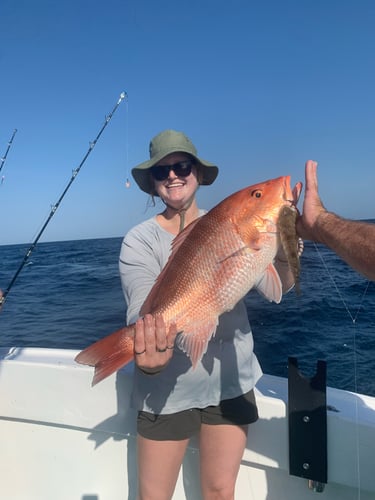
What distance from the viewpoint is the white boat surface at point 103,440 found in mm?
2324

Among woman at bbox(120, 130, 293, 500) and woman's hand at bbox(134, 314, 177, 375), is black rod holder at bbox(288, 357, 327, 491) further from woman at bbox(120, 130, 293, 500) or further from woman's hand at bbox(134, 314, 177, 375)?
woman's hand at bbox(134, 314, 177, 375)

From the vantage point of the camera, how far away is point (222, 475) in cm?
218

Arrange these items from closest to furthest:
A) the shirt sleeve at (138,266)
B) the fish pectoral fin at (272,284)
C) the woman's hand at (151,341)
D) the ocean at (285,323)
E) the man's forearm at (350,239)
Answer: the man's forearm at (350,239), the woman's hand at (151,341), the fish pectoral fin at (272,284), the shirt sleeve at (138,266), the ocean at (285,323)

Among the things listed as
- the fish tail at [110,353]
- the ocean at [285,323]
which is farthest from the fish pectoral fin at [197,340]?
the ocean at [285,323]

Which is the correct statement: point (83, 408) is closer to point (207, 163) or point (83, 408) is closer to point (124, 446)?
point (124, 446)

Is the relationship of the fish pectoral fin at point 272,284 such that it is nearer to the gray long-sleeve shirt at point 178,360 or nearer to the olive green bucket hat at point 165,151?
the gray long-sleeve shirt at point 178,360

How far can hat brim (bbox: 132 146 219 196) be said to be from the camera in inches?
89.8

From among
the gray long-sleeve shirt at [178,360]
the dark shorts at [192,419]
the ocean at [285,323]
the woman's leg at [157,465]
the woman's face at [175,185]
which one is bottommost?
the ocean at [285,323]

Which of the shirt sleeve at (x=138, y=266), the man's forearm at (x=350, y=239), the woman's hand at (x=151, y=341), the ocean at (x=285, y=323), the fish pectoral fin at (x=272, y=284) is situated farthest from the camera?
the ocean at (x=285, y=323)

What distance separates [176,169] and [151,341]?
1.07 metres

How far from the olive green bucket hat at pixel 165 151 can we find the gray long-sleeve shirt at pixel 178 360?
15.5 inches

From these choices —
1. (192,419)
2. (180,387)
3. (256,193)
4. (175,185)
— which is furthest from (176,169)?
(192,419)

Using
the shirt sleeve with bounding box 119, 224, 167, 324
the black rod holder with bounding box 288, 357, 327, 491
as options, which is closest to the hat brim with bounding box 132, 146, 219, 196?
the shirt sleeve with bounding box 119, 224, 167, 324

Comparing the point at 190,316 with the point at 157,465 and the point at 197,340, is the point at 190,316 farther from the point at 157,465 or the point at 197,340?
the point at 157,465
